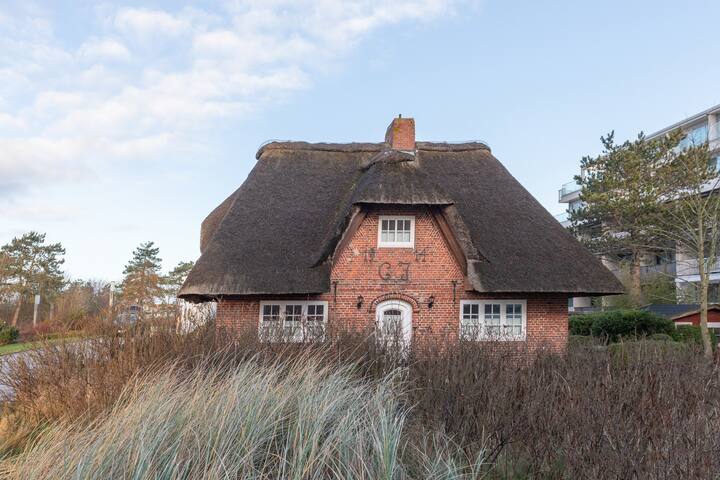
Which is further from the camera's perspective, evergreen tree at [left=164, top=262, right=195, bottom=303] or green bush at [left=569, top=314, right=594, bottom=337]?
evergreen tree at [left=164, top=262, right=195, bottom=303]

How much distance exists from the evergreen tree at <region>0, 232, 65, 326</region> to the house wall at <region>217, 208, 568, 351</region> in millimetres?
32430

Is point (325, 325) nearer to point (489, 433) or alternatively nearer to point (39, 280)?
point (489, 433)

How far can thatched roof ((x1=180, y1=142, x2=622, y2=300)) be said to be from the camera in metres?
13.2

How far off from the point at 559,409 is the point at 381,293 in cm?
892

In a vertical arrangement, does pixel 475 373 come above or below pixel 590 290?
below

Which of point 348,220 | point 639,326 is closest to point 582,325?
point 639,326

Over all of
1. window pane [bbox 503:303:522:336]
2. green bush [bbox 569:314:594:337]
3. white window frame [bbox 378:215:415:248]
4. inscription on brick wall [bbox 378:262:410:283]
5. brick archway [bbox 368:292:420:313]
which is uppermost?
white window frame [bbox 378:215:415:248]

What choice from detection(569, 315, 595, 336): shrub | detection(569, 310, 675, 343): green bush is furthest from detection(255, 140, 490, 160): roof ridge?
detection(569, 315, 595, 336): shrub

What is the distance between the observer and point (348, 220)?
13336mm

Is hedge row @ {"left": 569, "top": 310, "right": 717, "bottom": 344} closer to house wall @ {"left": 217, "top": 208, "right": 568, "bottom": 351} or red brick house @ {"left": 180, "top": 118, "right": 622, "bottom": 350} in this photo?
house wall @ {"left": 217, "top": 208, "right": 568, "bottom": 351}

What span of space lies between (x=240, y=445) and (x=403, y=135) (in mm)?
13357

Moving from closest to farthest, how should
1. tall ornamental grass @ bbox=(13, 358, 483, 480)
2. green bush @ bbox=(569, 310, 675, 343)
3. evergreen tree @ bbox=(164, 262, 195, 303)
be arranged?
tall ornamental grass @ bbox=(13, 358, 483, 480), green bush @ bbox=(569, 310, 675, 343), evergreen tree @ bbox=(164, 262, 195, 303)

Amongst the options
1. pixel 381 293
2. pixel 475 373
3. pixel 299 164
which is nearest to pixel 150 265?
pixel 299 164

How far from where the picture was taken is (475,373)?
6.12 meters
